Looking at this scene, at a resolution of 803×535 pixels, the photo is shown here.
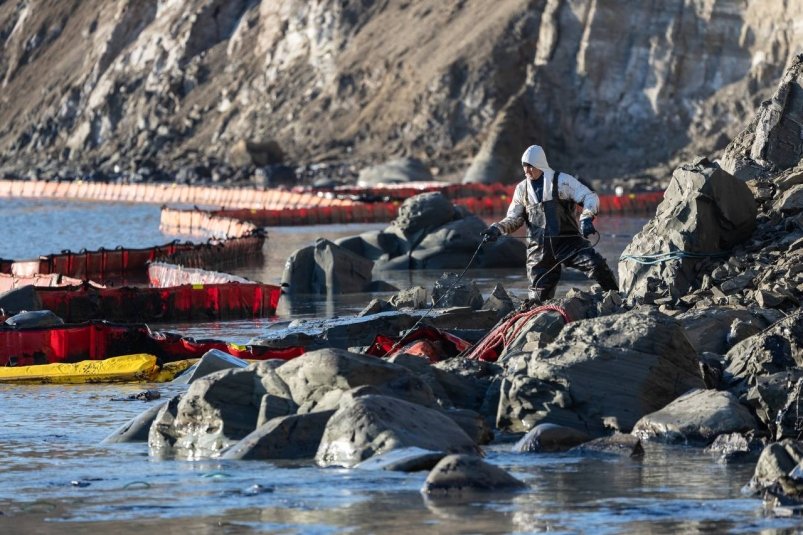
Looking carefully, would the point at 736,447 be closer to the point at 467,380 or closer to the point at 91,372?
the point at 467,380

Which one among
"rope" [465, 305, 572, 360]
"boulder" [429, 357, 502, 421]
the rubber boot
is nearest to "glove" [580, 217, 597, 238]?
the rubber boot

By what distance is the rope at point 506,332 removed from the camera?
495 inches

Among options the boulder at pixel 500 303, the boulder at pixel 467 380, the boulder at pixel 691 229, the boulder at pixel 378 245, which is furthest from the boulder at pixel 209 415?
the boulder at pixel 378 245

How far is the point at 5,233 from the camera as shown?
4259 centimetres

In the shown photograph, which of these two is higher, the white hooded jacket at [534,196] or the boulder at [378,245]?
the boulder at [378,245]

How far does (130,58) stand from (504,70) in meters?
29.5

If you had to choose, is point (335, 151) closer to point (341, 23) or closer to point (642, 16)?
point (341, 23)

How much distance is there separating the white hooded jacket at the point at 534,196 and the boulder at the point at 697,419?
11.6 feet

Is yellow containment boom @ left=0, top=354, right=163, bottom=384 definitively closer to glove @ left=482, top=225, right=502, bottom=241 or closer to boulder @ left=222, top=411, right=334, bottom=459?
glove @ left=482, top=225, right=502, bottom=241

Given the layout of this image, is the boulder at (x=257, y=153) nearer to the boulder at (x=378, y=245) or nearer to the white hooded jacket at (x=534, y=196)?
the boulder at (x=378, y=245)

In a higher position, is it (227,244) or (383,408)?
(227,244)

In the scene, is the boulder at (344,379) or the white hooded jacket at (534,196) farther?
the white hooded jacket at (534,196)

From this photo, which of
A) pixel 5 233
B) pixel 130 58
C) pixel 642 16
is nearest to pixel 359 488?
pixel 5 233

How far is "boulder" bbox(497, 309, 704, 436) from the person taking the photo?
10289mm
